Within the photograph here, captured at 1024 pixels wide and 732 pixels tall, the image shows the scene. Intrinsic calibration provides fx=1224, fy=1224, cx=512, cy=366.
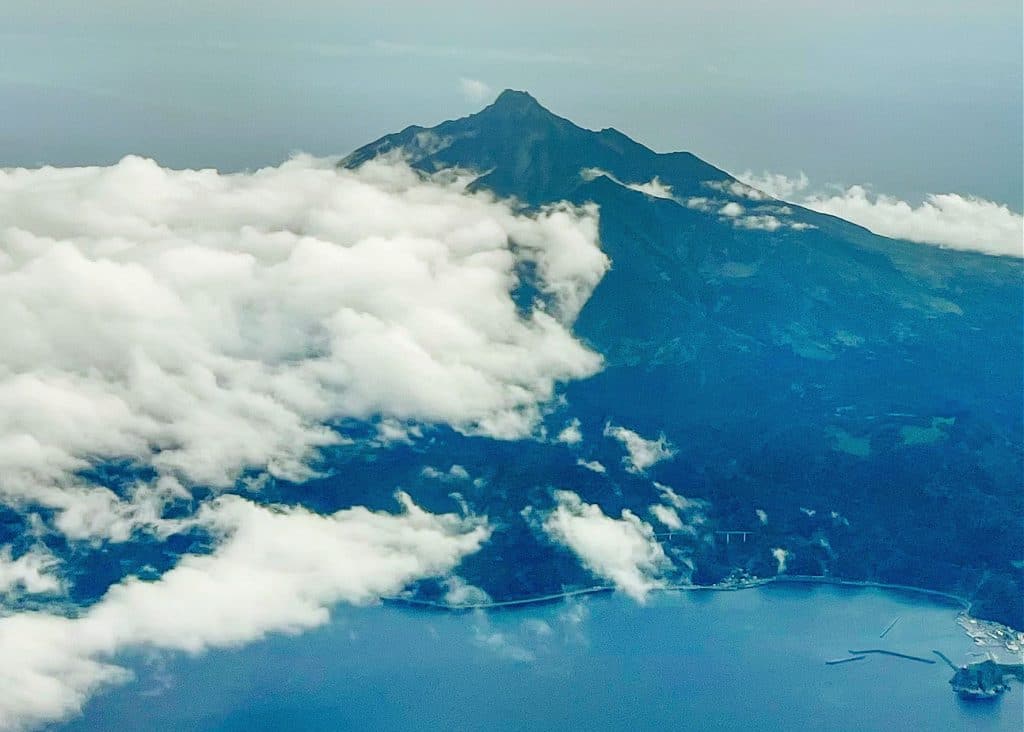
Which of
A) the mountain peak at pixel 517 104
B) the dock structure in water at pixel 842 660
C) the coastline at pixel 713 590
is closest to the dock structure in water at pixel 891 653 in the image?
the dock structure in water at pixel 842 660

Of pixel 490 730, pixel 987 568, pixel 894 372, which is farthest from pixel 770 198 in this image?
pixel 490 730

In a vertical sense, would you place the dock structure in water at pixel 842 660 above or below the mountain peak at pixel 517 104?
below

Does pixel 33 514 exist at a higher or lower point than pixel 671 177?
lower

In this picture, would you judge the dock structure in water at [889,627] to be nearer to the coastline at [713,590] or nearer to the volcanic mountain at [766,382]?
the coastline at [713,590]

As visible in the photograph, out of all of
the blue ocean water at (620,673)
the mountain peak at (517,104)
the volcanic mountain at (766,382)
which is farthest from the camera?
the mountain peak at (517,104)

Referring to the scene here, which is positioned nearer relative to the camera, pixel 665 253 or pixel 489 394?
pixel 489 394

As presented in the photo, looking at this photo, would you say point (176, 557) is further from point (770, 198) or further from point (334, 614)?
point (770, 198)

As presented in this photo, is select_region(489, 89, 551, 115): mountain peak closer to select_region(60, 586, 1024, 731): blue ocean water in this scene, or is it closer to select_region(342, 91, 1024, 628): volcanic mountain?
select_region(342, 91, 1024, 628): volcanic mountain

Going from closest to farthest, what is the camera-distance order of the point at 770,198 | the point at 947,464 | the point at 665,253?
the point at 947,464 < the point at 665,253 < the point at 770,198
